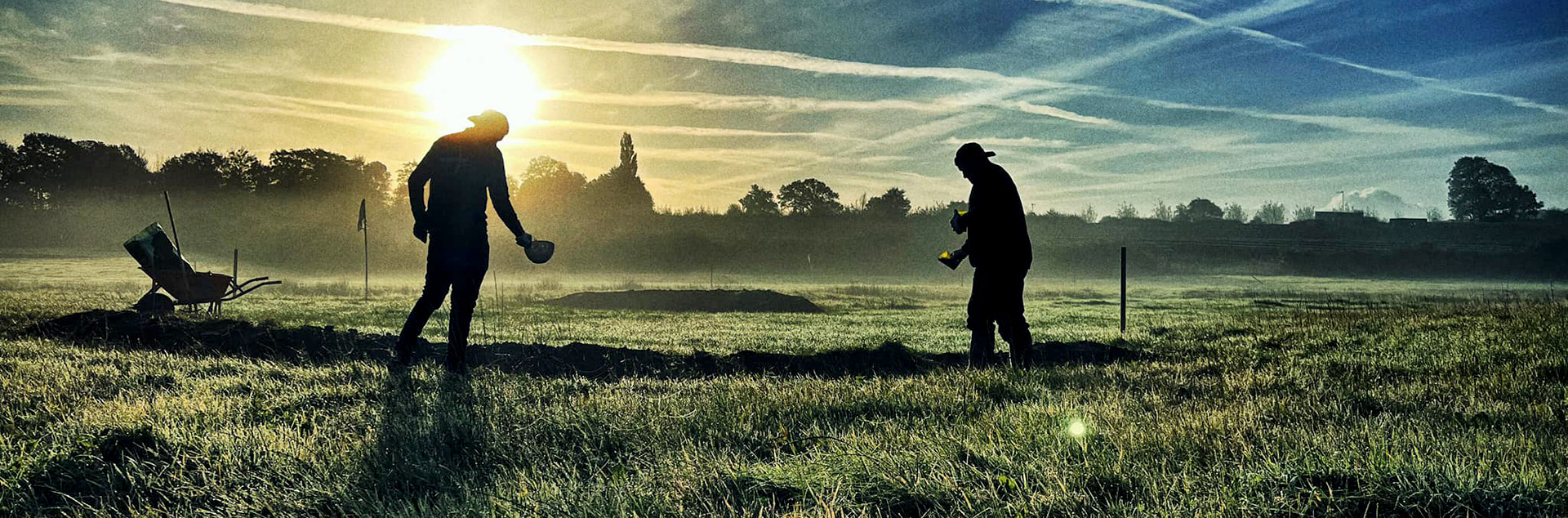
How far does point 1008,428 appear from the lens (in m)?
3.94

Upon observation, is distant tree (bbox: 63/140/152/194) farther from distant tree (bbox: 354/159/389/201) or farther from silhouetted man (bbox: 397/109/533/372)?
silhouetted man (bbox: 397/109/533/372)

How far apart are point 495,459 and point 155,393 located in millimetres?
3402

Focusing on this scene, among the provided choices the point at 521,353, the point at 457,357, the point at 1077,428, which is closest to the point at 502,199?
the point at 457,357

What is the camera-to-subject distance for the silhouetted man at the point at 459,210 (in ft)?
22.3

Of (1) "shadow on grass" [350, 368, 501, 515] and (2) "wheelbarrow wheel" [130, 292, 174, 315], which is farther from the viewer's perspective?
(2) "wheelbarrow wheel" [130, 292, 174, 315]

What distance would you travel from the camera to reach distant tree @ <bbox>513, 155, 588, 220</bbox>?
262ft

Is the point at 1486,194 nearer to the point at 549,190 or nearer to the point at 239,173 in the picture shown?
the point at 549,190

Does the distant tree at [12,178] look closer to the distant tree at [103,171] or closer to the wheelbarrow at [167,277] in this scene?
the distant tree at [103,171]

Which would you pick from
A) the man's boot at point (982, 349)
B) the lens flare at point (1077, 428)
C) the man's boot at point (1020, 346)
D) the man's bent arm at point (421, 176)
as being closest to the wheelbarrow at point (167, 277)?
the man's bent arm at point (421, 176)

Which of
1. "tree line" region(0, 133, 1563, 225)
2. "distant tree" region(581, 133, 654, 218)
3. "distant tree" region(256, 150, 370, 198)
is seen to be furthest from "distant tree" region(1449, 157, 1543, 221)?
"distant tree" region(256, 150, 370, 198)

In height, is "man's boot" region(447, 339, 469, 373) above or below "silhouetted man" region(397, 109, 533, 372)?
below

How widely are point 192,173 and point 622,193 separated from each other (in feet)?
133

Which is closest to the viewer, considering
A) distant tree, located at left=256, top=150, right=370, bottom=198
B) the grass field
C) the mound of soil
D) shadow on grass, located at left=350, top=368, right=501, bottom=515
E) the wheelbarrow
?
the grass field

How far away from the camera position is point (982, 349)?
7.62 metres
